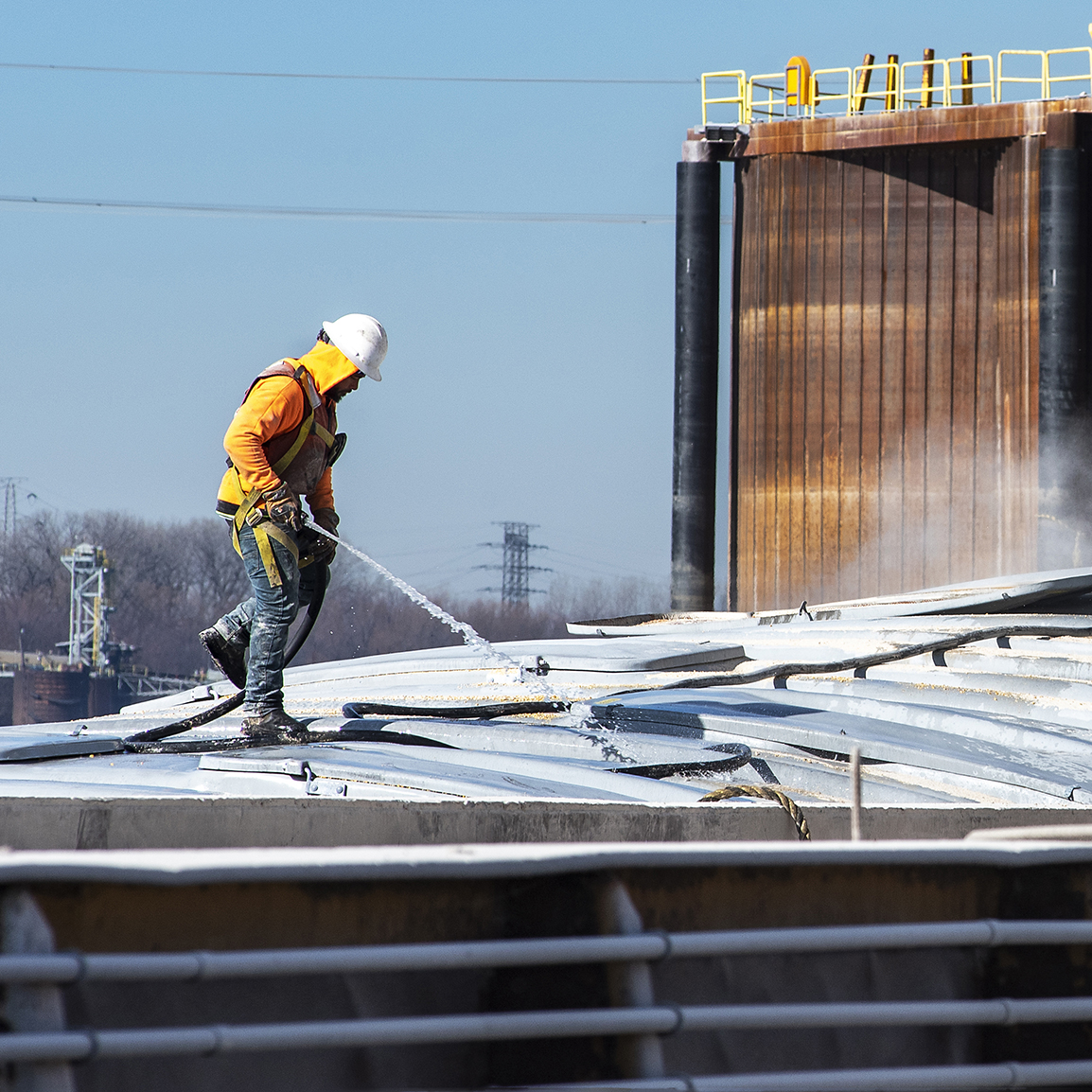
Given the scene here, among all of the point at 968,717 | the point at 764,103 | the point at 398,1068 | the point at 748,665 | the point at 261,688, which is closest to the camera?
the point at 398,1068

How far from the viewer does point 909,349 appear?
20.7 metres

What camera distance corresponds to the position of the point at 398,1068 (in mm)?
2332

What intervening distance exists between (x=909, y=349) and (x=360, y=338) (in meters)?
15.8

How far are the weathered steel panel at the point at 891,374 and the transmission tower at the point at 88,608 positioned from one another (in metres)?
74.6

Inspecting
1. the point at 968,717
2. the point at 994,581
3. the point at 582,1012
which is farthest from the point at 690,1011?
the point at 994,581

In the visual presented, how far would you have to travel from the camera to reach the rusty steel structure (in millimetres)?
19828

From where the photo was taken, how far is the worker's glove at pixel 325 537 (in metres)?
6.66

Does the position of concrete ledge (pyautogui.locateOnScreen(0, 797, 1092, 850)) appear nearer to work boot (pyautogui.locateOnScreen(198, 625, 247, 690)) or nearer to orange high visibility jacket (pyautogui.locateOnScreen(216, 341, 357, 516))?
orange high visibility jacket (pyautogui.locateOnScreen(216, 341, 357, 516))

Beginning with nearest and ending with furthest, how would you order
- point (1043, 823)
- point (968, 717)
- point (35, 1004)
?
1. point (35, 1004)
2. point (1043, 823)
3. point (968, 717)

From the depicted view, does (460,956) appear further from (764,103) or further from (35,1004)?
(764,103)

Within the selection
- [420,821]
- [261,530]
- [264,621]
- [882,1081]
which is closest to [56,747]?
[264,621]

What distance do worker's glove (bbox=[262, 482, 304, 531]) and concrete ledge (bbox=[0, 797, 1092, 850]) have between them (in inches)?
79.8

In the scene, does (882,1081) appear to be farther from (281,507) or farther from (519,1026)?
(281,507)

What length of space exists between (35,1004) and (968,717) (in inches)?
244
